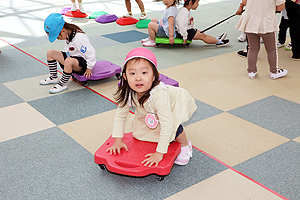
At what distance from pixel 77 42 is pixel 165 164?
1.76 m

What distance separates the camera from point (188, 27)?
4.30 metres

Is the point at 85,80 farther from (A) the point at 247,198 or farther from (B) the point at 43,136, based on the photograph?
(A) the point at 247,198

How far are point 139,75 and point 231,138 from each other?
928 mm

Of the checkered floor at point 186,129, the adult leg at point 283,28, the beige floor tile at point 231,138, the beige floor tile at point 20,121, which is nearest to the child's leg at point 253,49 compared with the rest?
the checkered floor at point 186,129

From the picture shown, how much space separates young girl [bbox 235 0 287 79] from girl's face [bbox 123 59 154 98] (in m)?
1.82

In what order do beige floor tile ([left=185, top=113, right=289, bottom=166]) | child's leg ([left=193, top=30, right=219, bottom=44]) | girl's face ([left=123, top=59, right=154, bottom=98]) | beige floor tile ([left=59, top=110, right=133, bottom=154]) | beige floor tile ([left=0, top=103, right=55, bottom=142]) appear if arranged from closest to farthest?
girl's face ([left=123, top=59, right=154, bottom=98]) → beige floor tile ([left=185, top=113, right=289, bottom=166]) → beige floor tile ([left=59, top=110, right=133, bottom=154]) → beige floor tile ([left=0, top=103, right=55, bottom=142]) → child's leg ([left=193, top=30, right=219, bottom=44])

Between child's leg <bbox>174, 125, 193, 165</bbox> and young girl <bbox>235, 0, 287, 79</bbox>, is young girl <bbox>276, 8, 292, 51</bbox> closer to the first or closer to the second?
young girl <bbox>235, 0, 287, 79</bbox>

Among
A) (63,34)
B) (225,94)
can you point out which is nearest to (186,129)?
(225,94)

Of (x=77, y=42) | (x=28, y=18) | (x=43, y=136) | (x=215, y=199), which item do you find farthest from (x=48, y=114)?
(x=28, y=18)

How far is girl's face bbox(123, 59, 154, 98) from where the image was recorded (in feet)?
5.41

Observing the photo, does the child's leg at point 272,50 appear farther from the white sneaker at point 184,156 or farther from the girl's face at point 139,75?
the girl's face at point 139,75

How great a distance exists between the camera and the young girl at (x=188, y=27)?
420cm

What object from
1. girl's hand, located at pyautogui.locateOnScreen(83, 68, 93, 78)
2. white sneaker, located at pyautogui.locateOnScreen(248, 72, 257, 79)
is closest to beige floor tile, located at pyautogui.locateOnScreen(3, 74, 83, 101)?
girl's hand, located at pyautogui.locateOnScreen(83, 68, 93, 78)

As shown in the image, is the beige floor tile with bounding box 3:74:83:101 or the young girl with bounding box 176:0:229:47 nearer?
the beige floor tile with bounding box 3:74:83:101
